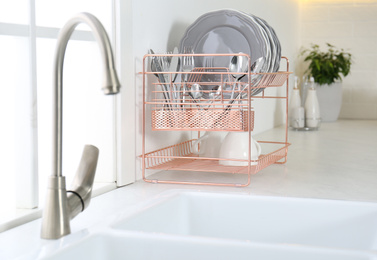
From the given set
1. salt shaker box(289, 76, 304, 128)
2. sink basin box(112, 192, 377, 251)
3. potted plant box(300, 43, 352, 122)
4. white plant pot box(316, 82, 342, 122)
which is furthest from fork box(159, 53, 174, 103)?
white plant pot box(316, 82, 342, 122)

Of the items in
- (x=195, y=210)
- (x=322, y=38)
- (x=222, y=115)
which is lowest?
(x=195, y=210)

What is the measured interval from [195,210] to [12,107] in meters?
0.36

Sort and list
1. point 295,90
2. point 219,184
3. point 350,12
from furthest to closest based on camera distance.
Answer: point 350,12 → point 295,90 → point 219,184

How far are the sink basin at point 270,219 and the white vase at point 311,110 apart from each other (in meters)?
1.85

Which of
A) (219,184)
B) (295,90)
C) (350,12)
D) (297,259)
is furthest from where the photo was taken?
(350,12)

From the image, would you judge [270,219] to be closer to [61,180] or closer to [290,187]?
[290,187]

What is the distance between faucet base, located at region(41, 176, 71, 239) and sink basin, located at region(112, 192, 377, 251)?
236mm

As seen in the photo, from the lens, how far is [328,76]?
10.9 feet

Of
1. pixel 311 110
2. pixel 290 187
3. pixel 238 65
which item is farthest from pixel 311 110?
pixel 290 187

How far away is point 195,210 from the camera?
1039 millimetres

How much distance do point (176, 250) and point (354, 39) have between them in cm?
332

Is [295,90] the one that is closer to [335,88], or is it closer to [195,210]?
[335,88]

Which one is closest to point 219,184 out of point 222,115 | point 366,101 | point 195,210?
point 222,115

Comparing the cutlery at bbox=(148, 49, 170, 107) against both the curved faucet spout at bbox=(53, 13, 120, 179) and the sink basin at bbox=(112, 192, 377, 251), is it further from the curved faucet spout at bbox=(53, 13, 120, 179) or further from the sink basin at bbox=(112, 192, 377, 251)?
the curved faucet spout at bbox=(53, 13, 120, 179)
